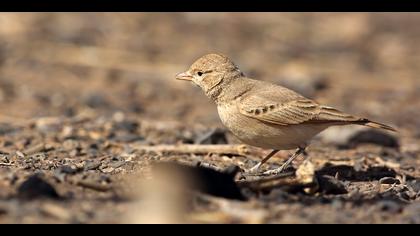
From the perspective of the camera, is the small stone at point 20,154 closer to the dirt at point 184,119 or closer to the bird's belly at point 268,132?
the dirt at point 184,119

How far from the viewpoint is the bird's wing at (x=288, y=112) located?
26.1ft

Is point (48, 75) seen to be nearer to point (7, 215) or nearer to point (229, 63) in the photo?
point (229, 63)

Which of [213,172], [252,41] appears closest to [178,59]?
[252,41]

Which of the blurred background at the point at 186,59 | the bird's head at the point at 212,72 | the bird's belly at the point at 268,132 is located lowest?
the bird's belly at the point at 268,132

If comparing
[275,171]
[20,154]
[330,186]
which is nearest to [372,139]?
[275,171]

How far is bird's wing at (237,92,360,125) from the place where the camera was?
7.97m

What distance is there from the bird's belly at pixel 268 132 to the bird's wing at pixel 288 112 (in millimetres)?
60

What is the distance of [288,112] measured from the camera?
8.05m

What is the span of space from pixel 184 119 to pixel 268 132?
13.1 feet

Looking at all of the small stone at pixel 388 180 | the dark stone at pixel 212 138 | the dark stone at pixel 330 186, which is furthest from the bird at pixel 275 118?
the dark stone at pixel 330 186

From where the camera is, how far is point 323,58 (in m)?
16.4

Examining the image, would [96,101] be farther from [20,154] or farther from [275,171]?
[275,171]

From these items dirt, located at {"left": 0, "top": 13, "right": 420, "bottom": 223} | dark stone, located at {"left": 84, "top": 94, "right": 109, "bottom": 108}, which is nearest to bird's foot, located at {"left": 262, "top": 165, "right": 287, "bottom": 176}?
dirt, located at {"left": 0, "top": 13, "right": 420, "bottom": 223}
